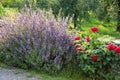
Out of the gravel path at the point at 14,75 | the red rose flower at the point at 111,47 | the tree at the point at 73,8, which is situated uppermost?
the red rose flower at the point at 111,47

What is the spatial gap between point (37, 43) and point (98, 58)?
1.20 metres

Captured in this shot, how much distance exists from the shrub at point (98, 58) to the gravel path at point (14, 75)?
931mm

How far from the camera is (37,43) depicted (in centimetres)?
520

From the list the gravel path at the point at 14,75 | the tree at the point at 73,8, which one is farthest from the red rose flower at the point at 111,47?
the tree at the point at 73,8

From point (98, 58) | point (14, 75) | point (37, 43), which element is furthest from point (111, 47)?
point (14, 75)

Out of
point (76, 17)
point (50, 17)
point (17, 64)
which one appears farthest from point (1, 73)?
point (76, 17)

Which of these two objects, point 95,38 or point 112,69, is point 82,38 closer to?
point 95,38

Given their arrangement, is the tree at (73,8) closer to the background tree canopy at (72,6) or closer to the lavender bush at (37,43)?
the background tree canopy at (72,6)

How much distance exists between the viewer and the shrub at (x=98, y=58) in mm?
4746

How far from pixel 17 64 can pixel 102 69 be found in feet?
5.54

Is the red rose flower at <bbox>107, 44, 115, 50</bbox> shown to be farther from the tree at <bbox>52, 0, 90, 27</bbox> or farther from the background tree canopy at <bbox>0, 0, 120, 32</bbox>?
the tree at <bbox>52, 0, 90, 27</bbox>

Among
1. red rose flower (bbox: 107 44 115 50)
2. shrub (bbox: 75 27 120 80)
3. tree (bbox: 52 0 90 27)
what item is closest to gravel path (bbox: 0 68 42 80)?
shrub (bbox: 75 27 120 80)

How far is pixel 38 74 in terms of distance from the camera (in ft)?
16.6

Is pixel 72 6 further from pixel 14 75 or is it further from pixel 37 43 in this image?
pixel 14 75
